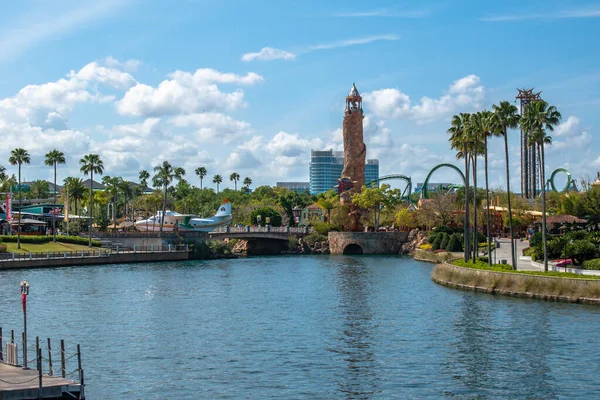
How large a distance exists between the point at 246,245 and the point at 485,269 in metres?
92.7

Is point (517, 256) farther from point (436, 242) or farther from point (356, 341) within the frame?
point (356, 341)

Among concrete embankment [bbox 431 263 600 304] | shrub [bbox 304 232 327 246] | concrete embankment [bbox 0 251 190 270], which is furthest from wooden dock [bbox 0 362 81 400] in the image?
shrub [bbox 304 232 327 246]

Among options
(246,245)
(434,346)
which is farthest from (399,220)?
(434,346)

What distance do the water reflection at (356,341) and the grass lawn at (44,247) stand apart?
55235 millimetres

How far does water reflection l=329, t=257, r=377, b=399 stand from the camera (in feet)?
122

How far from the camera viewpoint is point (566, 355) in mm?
42625

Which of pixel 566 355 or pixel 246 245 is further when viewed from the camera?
pixel 246 245

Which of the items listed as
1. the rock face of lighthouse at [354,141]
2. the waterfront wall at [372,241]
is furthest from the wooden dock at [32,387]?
the rock face of lighthouse at [354,141]

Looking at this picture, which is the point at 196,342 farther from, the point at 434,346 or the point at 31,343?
the point at 434,346

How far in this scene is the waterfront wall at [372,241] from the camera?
152 metres

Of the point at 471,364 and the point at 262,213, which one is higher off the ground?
the point at 262,213

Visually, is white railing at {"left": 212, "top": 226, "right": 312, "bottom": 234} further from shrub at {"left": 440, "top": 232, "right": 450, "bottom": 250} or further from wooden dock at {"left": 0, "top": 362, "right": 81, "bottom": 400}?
wooden dock at {"left": 0, "top": 362, "right": 81, "bottom": 400}

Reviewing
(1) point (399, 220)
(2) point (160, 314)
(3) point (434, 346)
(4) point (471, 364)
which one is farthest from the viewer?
(1) point (399, 220)

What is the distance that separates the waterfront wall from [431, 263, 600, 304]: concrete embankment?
235ft
